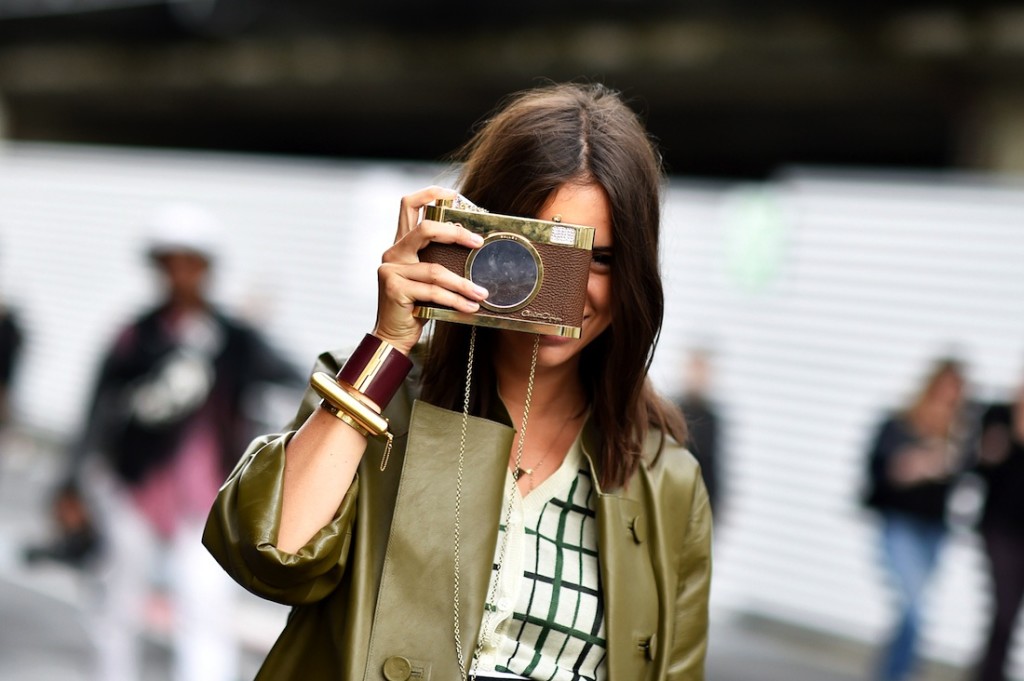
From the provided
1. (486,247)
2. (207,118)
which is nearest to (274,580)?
(486,247)

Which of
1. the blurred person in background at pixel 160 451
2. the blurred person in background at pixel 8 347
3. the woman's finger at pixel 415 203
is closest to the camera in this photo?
the woman's finger at pixel 415 203

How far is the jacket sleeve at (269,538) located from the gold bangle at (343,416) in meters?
0.09

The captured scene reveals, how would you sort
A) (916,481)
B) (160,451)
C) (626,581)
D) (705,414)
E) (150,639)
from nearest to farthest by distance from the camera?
(626,581), (160,451), (150,639), (916,481), (705,414)

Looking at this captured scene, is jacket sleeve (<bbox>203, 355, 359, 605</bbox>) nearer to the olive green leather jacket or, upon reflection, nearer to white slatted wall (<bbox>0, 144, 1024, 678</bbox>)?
the olive green leather jacket

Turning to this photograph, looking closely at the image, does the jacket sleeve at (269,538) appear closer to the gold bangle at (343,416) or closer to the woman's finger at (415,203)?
the gold bangle at (343,416)

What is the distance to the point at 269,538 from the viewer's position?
1830mm

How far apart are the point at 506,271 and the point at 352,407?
1.02ft

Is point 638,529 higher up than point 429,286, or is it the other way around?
point 429,286

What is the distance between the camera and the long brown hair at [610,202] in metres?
1.99

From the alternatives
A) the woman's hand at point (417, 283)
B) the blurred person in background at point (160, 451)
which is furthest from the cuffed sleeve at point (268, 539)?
the blurred person in background at point (160, 451)

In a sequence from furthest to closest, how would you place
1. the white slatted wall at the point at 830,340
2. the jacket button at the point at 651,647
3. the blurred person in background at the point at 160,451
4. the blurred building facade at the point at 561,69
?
1. the blurred building facade at the point at 561,69
2. the white slatted wall at the point at 830,340
3. the blurred person in background at the point at 160,451
4. the jacket button at the point at 651,647

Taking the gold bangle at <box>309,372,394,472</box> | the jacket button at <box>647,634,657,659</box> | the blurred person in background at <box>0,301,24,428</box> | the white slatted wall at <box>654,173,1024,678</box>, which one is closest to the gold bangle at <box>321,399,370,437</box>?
the gold bangle at <box>309,372,394,472</box>

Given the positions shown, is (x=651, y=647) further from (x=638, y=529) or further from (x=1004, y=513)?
(x=1004, y=513)

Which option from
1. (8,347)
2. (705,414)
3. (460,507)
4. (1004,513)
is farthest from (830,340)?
(460,507)
